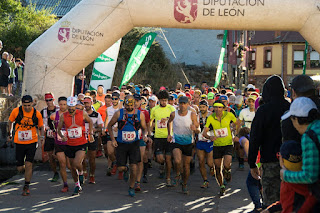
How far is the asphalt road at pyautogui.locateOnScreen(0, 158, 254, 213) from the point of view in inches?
321

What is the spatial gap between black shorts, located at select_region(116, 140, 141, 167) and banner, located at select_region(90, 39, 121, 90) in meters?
7.04

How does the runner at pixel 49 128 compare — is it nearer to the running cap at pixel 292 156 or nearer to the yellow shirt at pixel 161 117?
the yellow shirt at pixel 161 117

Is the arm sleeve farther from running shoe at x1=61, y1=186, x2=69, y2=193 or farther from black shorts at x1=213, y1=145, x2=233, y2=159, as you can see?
running shoe at x1=61, y1=186, x2=69, y2=193

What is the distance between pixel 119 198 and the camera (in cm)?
892

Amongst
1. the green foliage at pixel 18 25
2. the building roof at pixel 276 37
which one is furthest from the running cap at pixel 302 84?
the building roof at pixel 276 37

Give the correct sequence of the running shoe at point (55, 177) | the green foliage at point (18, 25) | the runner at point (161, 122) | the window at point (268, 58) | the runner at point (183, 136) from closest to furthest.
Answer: the runner at point (183, 136)
the running shoe at point (55, 177)
the runner at point (161, 122)
the green foliage at point (18, 25)
the window at point (268, 58)

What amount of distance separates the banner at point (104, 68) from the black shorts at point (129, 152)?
7.04 m

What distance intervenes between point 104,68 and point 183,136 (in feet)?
22.9

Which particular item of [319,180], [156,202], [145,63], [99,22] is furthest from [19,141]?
[145,63]

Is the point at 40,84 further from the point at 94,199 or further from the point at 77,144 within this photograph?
the point at 94,199

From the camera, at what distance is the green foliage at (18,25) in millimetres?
24453

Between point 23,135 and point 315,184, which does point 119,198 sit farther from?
point 315,184

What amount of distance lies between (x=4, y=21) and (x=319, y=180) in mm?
23736

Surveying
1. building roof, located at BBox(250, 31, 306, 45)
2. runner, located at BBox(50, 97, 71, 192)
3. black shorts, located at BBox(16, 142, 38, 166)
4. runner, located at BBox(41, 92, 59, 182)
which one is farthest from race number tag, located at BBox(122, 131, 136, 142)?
building roof, located at BBox(250, 31, 306, 45)
